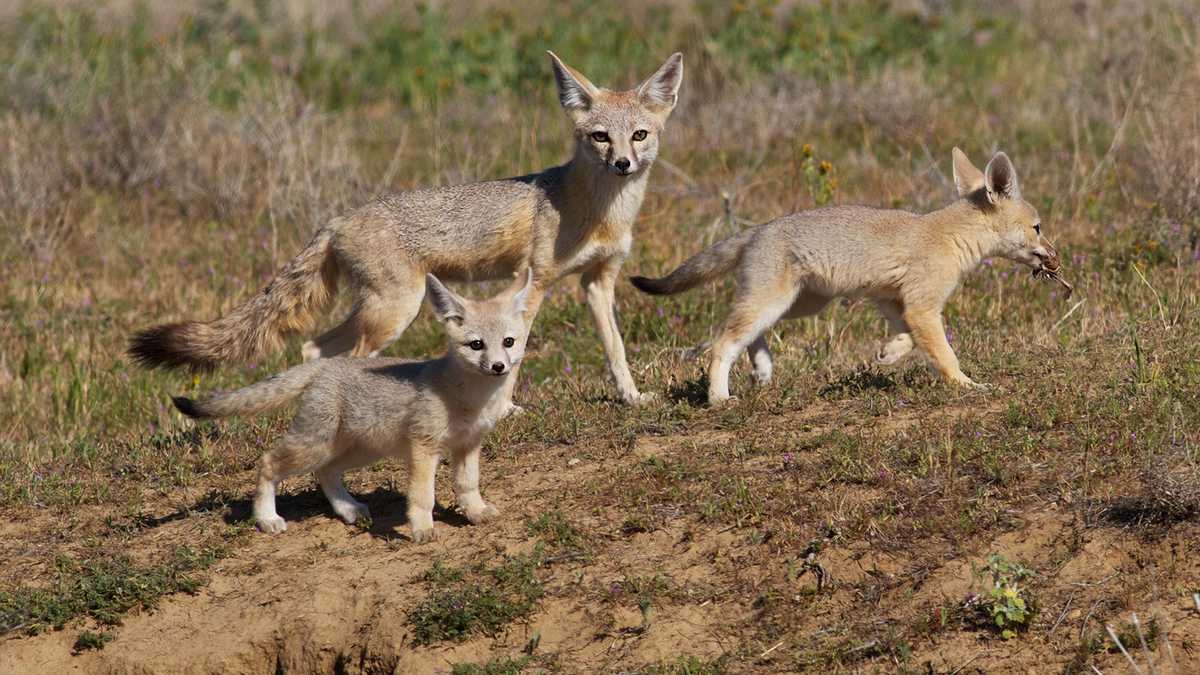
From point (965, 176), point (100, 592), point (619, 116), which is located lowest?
point (100, 592)

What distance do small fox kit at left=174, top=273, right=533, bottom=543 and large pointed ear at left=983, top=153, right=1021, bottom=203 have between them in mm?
2728

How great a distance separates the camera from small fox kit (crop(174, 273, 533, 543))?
6078mm

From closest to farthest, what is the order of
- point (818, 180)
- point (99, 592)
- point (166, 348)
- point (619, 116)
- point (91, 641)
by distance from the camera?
point (91, 641) → point (99, 592) → point (166, 348) → point (619, 116) → point (818, 180)

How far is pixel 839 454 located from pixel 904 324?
65.1 inches

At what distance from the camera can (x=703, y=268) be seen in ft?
25.4

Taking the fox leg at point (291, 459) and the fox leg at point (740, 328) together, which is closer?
the fox leg at point (291, 459)

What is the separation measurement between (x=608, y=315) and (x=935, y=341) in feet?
6.34

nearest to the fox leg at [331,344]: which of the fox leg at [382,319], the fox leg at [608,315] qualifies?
the fox leg at [382,319]

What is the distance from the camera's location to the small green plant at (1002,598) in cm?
519

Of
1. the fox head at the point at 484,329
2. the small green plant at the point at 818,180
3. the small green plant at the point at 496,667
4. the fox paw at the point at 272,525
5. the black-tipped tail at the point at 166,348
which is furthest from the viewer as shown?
the small green plant at the point at 818,180

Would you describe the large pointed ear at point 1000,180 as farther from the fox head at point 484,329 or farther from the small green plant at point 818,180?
the fox head at point 484,329

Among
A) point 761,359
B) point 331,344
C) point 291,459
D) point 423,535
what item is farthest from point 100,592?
point 761,359

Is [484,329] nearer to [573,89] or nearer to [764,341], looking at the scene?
[764,341]

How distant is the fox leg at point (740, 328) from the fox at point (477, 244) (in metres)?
0.51
